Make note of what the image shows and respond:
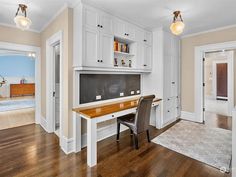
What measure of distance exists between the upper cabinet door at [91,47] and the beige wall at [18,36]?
7.21ft

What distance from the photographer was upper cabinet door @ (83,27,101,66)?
7.77 ft

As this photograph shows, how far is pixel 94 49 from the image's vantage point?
250 cm

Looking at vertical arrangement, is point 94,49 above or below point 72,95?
above

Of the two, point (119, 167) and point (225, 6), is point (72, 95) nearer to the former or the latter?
point (119, 167)

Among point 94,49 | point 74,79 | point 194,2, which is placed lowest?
point 74,79

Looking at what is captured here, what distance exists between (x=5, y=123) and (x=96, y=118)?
11.2ft

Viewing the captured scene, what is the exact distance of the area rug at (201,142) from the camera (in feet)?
7.45

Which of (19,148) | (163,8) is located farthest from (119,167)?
(163,8)

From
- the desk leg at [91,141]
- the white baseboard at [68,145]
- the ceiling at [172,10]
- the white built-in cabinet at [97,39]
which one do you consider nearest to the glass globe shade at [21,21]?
the white built-in cabinet at [97,39]

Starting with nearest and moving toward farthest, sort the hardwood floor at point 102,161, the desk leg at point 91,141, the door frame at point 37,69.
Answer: the hardwood floor at point 102,161 < the desk leg at point 91,141 < the door frame at point 37,69

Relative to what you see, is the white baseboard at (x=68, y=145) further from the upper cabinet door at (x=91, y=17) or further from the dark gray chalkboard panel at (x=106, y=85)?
the upper cabinet door at (x=91, y=17)

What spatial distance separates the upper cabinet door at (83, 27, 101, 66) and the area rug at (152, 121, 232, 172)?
206 cm

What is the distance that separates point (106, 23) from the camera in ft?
8.84

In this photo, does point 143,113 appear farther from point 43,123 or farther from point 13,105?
point 13,105
